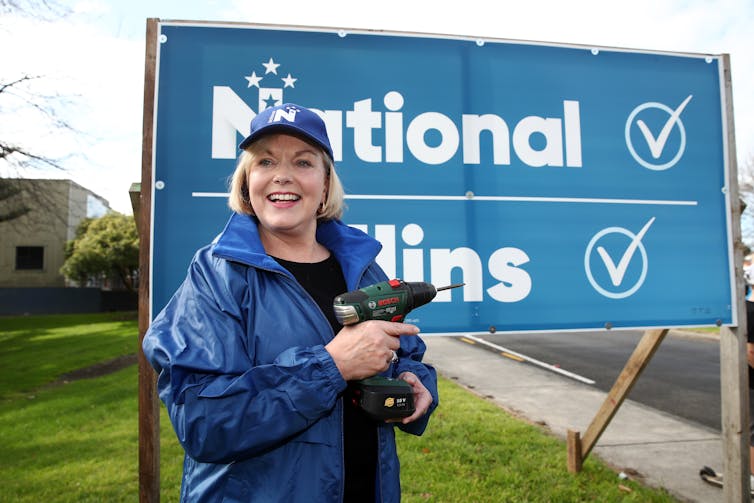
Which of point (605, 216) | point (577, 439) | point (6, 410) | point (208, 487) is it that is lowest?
point (6, 410)

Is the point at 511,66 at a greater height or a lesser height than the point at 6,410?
greater

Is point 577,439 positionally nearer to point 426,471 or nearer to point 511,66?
point 426,471

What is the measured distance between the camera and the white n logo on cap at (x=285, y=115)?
1583mm

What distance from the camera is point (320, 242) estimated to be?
1.92 meters

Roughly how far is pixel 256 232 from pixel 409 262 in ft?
4.51

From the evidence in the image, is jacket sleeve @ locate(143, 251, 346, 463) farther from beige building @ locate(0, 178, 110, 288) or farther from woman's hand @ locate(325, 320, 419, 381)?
beige building @ locate(0, 178, 110, 288)

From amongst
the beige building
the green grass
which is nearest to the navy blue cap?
the green grass

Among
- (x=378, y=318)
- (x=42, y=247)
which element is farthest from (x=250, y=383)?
(x=42, y=247)

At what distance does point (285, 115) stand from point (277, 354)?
0.80 meters

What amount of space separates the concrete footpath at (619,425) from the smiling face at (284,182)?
1588 millimetres

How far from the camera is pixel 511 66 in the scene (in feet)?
9.74

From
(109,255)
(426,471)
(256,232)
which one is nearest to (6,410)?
(426,471)

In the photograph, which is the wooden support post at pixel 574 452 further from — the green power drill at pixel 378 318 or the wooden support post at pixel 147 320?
the wooden support post at pixel 147 320

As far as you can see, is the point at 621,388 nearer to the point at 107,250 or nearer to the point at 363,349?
the point at 363,349
